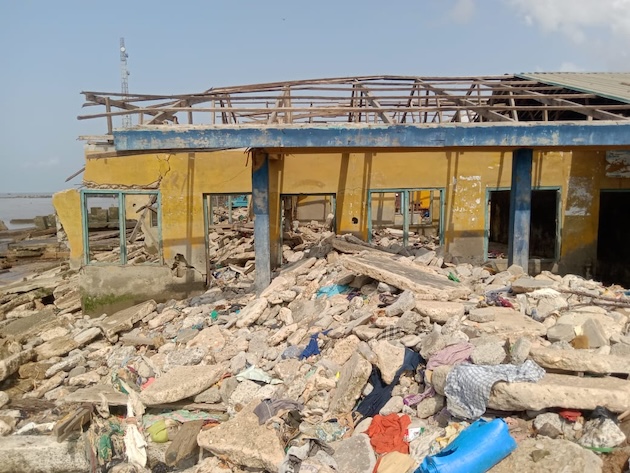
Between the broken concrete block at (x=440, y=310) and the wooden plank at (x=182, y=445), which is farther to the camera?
the broken concrete block at (x=440, y=310)

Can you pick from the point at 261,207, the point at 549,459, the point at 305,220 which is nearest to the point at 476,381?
the point at 549,459

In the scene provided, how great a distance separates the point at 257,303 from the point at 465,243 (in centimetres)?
595

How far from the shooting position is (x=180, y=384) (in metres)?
6.13

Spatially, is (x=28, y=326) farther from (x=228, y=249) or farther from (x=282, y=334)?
(x=282, y=334)

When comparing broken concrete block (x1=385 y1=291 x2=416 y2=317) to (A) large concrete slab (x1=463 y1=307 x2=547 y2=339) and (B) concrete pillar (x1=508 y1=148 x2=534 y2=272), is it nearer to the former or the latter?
(A) large concrete slab (x1=463 y1=307 x2=547 y2=339)

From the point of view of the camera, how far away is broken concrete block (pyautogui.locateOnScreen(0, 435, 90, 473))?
5715 mm

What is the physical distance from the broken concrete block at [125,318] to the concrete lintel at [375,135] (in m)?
3.84

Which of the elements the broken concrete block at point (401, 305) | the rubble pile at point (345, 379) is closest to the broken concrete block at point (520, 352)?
the rubble pile at point (345, 379)

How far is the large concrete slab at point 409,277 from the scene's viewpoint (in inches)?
274

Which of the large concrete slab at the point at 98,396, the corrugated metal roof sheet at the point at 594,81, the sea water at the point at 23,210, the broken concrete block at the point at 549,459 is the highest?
the corrugated metal roof sheet at the point at 594,81

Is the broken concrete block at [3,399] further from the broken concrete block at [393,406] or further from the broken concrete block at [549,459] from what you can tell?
the broken concrete block at [549,459]

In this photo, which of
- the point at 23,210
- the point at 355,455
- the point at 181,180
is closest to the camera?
the point at 355,455

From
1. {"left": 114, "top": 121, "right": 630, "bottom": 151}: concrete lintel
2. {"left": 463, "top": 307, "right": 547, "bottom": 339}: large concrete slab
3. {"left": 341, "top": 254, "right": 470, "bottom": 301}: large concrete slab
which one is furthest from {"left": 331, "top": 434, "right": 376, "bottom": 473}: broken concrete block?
{"left": 114, "top": 121, "right": 630, "bottom": 151}: concrete lintel

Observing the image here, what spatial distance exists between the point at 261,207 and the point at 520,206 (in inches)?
196
